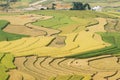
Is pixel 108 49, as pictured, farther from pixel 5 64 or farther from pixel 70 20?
pixel 70 20

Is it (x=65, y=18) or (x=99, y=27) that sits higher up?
(x=65, y=18)

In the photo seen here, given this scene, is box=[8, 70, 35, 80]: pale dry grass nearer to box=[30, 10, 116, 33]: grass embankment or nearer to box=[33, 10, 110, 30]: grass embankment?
box=[30, 10, 116, 33]: grass embankment

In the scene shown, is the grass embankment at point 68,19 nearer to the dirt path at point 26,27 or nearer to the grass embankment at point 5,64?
the dirt path at point 26,27

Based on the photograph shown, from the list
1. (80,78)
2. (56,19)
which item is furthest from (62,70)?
(56,19)

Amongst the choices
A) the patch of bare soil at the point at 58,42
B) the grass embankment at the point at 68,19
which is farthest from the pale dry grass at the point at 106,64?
the grass embankment at the point at 68,19

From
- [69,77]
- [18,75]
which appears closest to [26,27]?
[18,75]

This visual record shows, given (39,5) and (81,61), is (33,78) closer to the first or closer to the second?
(81,61)

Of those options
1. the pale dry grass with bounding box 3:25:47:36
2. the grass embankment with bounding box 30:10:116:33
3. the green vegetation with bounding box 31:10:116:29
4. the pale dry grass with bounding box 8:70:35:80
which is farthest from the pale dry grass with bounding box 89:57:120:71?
the green vegetation with bounding box 31:10:116:29
